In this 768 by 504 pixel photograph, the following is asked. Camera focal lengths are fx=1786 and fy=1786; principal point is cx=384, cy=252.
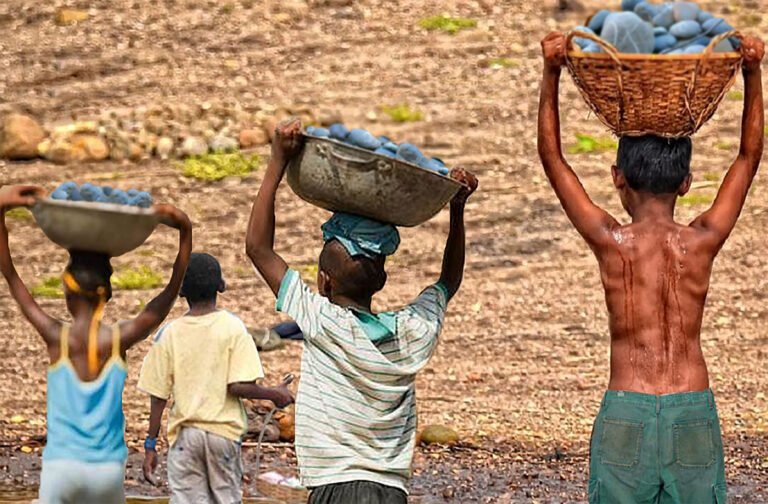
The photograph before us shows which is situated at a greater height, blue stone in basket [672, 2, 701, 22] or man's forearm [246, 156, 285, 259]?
blue stone in basket [672, 2, 701, 22]

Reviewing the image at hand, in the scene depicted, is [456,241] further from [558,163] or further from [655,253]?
[655,253]

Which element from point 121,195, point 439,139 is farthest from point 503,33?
point 121,195

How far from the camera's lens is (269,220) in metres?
5.20

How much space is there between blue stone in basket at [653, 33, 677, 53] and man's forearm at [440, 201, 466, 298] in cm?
77

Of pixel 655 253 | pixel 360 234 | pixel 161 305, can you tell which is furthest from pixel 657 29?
pixel 161 305

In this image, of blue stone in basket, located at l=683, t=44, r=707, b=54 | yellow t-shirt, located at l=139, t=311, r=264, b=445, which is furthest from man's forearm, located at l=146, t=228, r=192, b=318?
blue stone in basket, located at l=683, t=44, r=707, b=54

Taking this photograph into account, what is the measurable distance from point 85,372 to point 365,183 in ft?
3.51

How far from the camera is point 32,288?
1238 centimetres

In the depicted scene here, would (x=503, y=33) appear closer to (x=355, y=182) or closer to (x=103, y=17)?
(x=103, y=17)

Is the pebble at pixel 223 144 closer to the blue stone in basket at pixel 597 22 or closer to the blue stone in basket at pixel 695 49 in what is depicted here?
the blue stone in basket at pixel 597 22

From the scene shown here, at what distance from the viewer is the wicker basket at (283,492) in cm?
848

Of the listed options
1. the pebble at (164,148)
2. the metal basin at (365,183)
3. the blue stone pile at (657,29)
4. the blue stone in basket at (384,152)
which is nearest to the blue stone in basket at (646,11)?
the blue stone pile at (657,29)

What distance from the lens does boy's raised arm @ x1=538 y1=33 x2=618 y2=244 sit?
17.2ft

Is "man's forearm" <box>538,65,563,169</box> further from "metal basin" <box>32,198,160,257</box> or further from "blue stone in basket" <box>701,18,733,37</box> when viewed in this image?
"metal basin" <box>32,198,160,257</box>
